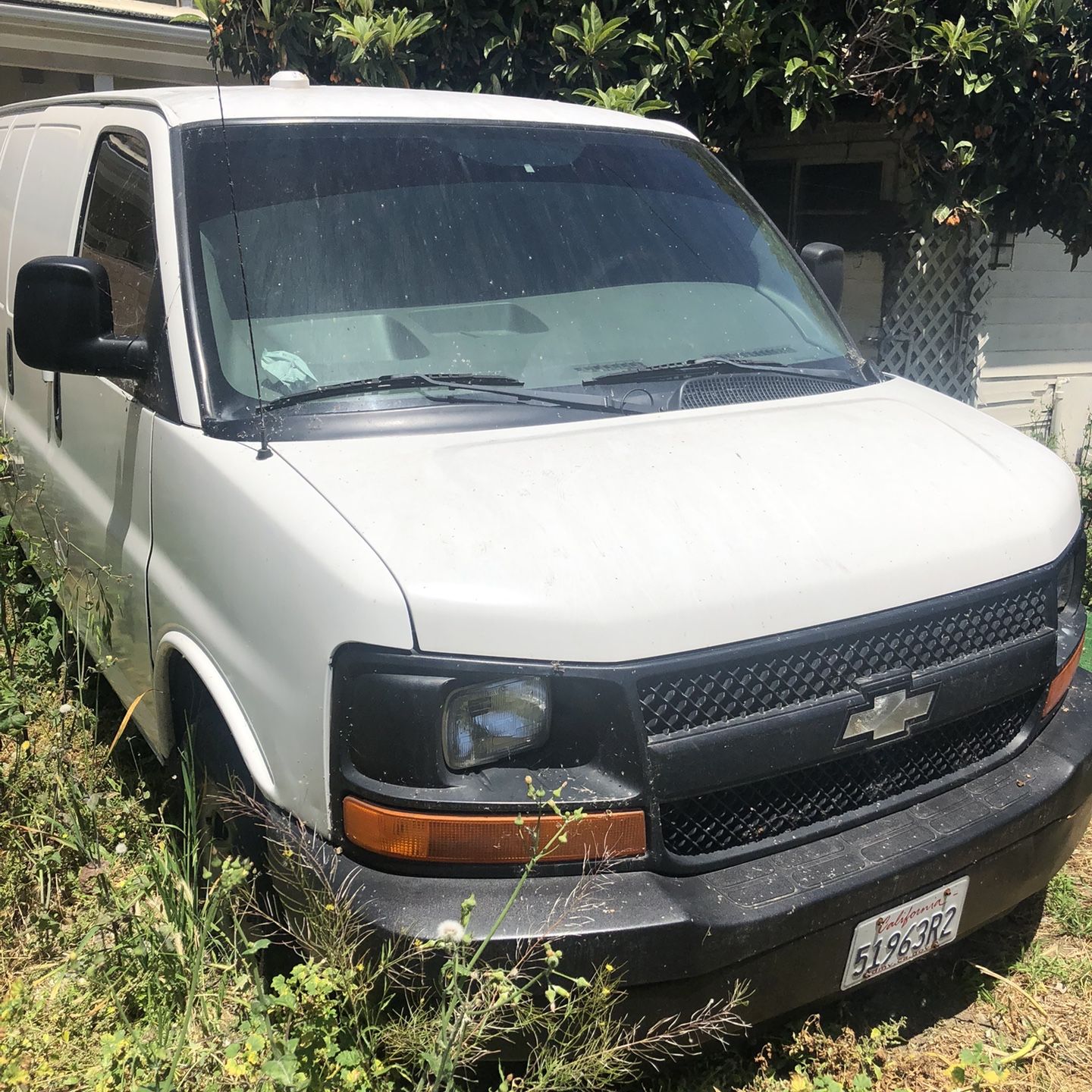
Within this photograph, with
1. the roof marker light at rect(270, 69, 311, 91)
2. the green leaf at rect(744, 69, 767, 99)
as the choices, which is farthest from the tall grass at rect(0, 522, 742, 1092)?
the green leaf at rect(744, 69, 767, 99)

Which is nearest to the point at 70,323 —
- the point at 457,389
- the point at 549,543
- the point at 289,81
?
the point at 457,389

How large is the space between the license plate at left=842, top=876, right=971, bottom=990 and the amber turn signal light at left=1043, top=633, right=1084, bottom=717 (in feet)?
1.69

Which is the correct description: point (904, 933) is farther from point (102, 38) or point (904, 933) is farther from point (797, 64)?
point (102, 38)

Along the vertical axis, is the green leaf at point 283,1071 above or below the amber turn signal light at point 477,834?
below

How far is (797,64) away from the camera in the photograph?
5.59 meters

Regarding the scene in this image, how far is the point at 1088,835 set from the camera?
3.54 m

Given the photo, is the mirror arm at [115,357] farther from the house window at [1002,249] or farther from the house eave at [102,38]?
the house eave at [102,38]

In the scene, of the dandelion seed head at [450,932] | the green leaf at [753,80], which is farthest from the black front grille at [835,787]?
the green leaf at [753,80]

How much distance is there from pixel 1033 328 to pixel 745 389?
6.88 m

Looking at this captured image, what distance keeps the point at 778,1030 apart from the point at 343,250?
2.21m

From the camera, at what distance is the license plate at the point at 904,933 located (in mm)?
2180

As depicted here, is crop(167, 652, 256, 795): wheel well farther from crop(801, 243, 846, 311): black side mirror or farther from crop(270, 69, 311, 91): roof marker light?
crop(801, 243, 846, 311): black side mirror

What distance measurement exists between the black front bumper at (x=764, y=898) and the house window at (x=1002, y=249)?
6283mm

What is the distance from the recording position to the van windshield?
2578 mm
